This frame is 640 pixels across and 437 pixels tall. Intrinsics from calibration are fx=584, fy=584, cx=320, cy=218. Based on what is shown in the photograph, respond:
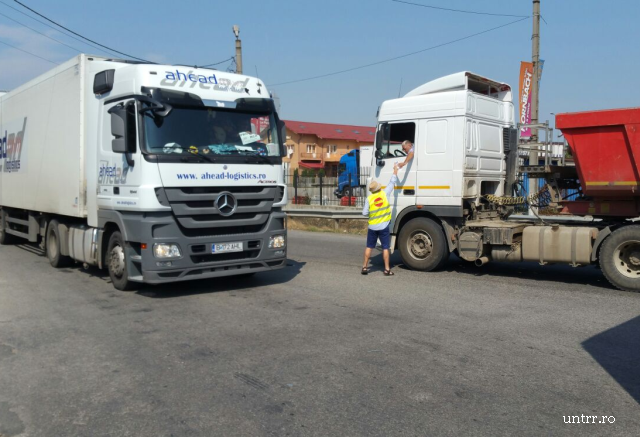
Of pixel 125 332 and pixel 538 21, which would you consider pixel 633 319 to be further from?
pixel 538 21

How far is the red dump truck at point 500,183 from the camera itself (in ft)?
27.7

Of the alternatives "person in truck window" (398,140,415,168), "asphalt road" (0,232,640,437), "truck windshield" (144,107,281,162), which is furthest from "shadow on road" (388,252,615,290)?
"truck windshield" (144,107,281,162)

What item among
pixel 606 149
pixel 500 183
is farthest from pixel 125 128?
pixel 606 149

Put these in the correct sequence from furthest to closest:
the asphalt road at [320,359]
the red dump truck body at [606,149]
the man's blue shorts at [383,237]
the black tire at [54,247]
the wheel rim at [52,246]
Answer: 1. the wheel rim at [52,246]
2. the black tire at [54,247]
3. the man's blue shorts at [383,237]
4. the red dump truck body at [606,149]
5. the asphalt road at [320,359]

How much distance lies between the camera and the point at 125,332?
21.6 feet

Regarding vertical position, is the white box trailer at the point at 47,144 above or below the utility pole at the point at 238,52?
below

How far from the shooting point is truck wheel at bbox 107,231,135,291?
8570mm

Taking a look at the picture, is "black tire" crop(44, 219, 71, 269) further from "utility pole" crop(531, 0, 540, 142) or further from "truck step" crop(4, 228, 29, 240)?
"utility pole" crop(531, 0, 540, 142)

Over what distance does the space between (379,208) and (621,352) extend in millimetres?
5049

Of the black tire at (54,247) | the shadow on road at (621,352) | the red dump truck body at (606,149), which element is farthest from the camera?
the black tire at (54,247)

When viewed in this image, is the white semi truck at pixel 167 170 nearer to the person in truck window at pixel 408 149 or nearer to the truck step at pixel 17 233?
the person in truck window at pixel 408 149

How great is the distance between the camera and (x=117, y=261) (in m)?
8.75

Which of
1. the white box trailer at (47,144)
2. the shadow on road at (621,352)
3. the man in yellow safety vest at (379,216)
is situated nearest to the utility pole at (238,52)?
the white box trailer at (47,144)

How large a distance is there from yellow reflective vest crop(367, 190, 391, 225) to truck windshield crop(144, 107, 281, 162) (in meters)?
2.02
